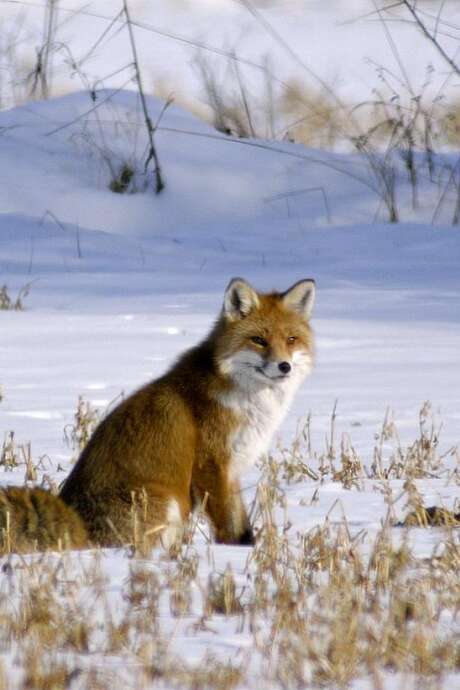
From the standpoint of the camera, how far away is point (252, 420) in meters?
6.00

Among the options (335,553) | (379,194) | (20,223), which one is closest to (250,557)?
(335,553)

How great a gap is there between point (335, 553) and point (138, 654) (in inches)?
47.2

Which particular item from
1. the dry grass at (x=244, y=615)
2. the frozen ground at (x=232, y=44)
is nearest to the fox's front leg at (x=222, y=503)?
the dry grass at (x=244, y=615)

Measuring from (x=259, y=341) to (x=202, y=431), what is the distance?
0.63m

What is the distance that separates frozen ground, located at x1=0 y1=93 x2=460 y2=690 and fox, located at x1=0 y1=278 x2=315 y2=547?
0.22 meters

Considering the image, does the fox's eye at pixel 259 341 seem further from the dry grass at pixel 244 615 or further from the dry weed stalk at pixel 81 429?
the dry weed stalk at pixel 81 429

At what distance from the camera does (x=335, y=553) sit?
14.8ft

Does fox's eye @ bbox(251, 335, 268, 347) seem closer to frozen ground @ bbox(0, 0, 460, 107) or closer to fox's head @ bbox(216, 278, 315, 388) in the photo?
fox's head @ bbox(216, 278, 315, 388)

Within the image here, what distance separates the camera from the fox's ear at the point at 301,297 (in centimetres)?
644

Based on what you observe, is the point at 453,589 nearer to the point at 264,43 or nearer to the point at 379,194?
the point at 379,194

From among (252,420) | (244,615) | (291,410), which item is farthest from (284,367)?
(291,410)

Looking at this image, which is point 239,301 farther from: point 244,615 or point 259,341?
point 244,615

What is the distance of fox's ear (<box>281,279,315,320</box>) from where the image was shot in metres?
6.44

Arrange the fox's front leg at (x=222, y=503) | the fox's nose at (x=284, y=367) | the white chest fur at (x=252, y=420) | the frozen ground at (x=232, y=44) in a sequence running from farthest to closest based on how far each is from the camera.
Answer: the frozen ground at (x=232, y=44)
the fox's nose at (x=284, y=367)
the white chest fur at (x=252, y=420)
the fox's front leg at (x=222, y=503)
